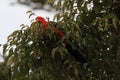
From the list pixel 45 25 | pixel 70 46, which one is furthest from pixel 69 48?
pixel 45 25

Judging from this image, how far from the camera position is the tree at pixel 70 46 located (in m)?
2.40

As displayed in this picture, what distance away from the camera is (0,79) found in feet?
9.08

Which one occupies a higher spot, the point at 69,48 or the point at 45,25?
the point at 45,25

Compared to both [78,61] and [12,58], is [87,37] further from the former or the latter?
[12,58]

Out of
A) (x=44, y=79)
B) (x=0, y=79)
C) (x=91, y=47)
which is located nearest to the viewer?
(x=44, y=79)

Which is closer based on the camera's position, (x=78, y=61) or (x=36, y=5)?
(x=78, y=61)

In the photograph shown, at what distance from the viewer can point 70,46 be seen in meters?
2.43

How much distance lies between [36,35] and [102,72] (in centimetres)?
53

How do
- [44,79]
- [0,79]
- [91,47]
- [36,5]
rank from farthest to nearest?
[36,5]
[0,79]
[91,47]
[44,79]

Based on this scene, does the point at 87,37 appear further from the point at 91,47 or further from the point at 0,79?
the point at 0,79

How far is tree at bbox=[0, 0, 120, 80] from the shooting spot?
7.88ft

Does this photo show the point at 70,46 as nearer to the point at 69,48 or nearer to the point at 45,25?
the point at 69,48

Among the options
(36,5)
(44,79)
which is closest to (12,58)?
(44,79)

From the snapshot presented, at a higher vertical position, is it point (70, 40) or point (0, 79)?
point (70, 40)
